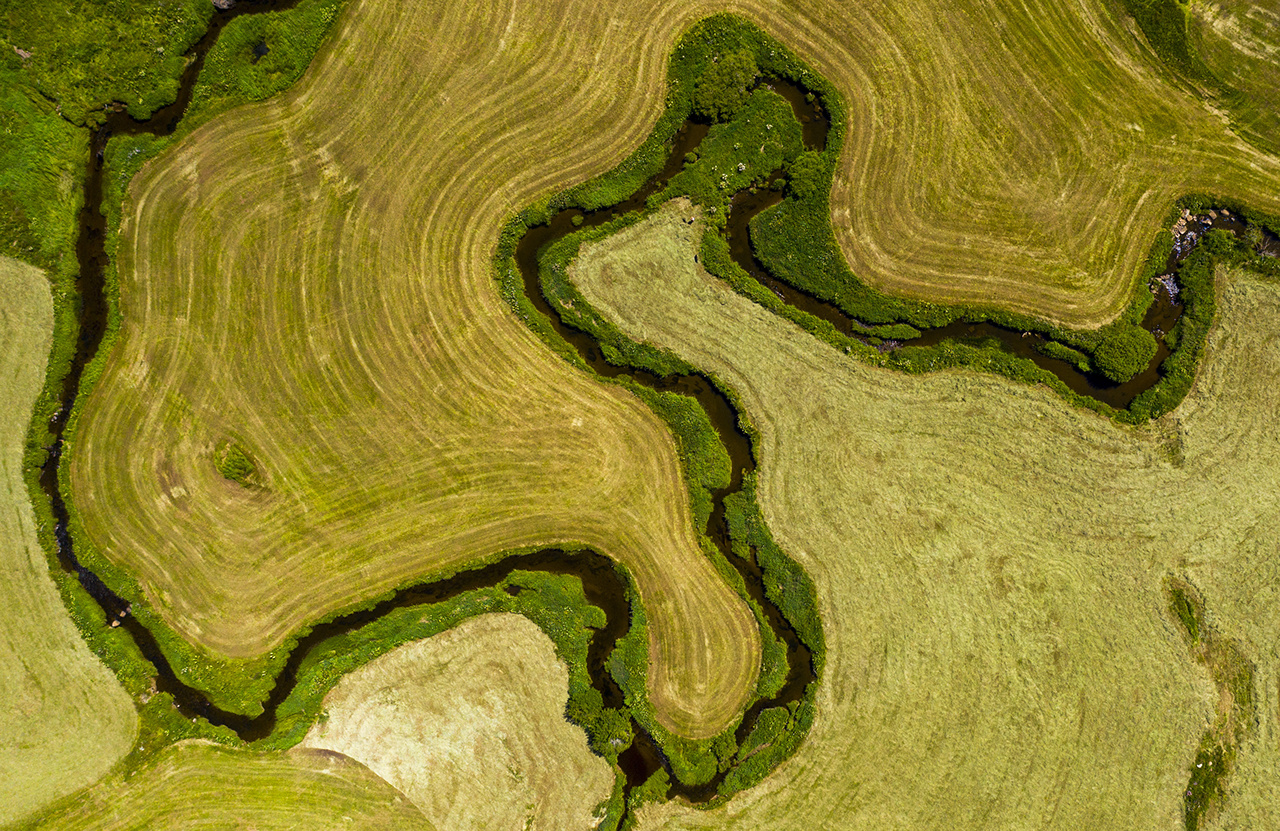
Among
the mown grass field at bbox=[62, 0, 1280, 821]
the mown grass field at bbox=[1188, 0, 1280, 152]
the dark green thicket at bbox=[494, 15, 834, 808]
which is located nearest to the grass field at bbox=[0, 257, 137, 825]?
the mown grass field at bbox=[62, 0, 1280, 821]

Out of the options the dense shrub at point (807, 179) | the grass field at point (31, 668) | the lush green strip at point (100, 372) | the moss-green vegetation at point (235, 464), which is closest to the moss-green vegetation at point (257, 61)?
the lush green strip at point (100, 372)

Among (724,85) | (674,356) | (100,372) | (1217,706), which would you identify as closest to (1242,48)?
(724,85)

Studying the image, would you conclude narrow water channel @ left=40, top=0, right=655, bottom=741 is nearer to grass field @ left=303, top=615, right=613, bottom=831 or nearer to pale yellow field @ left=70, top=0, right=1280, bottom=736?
pale yellow field @ left=70, top=0, right=1280, bottom=736

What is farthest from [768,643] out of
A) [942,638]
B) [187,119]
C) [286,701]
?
[187,119]

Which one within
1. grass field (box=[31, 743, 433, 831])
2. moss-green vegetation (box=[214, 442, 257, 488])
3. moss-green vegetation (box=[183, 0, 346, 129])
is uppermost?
moss-green vegetation (box=[183, 0, 346, 129])

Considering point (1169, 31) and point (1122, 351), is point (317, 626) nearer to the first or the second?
point (1122, 351)
